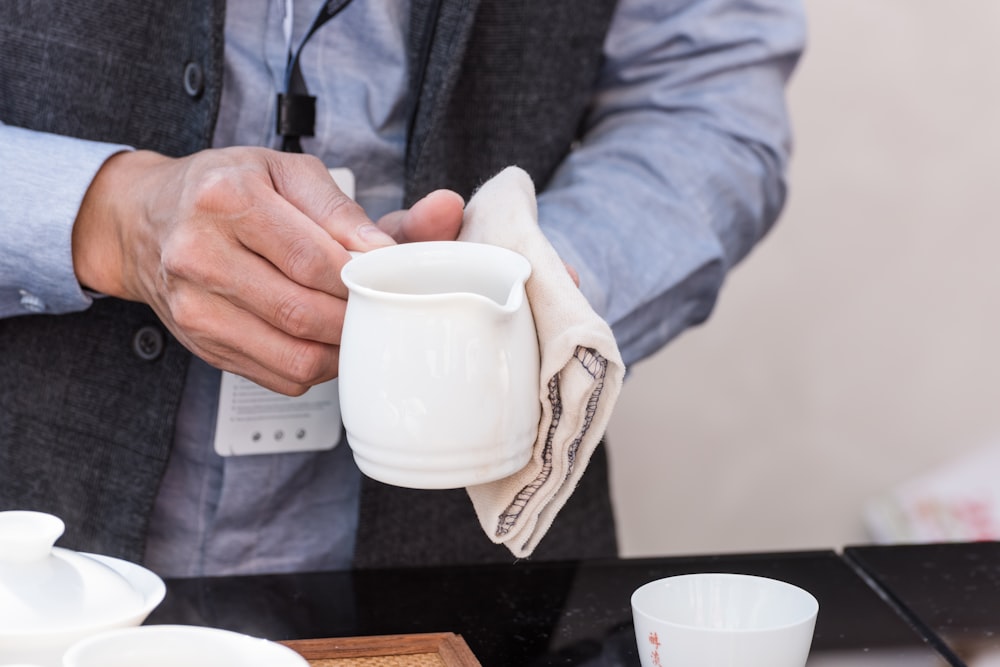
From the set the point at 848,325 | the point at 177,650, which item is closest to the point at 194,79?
the point at 177,650

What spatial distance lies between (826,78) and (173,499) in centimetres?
130

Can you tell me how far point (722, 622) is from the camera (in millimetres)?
Result: 643

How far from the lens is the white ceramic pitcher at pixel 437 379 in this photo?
21.7 inches

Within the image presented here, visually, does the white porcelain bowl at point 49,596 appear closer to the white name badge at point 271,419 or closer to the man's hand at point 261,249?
the man's hand at point 261,249

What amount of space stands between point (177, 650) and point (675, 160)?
704 mm

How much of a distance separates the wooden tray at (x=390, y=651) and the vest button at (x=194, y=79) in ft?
1.51

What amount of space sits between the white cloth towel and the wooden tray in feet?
0.23

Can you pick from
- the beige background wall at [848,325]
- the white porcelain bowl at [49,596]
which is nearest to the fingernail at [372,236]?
the white porcelain bowl at [49,596]

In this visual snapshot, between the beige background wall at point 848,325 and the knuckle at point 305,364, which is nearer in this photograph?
the knuckle at point 305,364

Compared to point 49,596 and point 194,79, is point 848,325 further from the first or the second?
point 49,596

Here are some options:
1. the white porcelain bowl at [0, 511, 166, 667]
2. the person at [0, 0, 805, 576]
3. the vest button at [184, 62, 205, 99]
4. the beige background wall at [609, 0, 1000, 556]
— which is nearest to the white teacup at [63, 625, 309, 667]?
the white porcelain bowl at [0, 511, 166, 667]

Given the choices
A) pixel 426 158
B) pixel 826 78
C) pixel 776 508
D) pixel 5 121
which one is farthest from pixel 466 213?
pixel 776 508

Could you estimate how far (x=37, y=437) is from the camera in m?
0.98

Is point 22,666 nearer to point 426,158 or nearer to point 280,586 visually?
point 280,586
